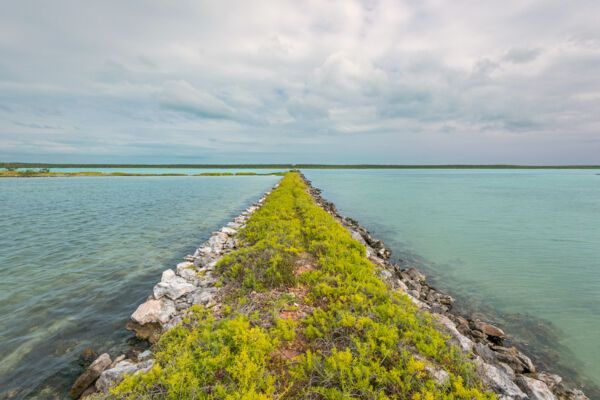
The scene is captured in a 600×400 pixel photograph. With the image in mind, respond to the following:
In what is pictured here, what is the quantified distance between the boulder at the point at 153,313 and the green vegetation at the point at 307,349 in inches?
41.0

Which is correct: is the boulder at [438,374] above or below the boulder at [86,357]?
above

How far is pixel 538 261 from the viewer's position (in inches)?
488

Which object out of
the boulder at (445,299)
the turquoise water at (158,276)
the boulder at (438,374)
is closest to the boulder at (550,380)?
the turquoise water at (158,276)

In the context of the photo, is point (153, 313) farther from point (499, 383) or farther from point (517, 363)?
point (517, 363)

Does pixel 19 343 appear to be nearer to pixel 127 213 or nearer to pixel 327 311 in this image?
pixel 327 311

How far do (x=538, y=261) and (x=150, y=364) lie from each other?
17371mm

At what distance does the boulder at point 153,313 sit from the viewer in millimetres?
6371

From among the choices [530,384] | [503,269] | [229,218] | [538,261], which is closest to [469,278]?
[503,269]

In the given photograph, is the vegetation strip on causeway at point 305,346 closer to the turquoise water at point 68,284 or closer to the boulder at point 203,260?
the turquoise water at point 68,284

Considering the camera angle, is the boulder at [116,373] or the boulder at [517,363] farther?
the boulder at [517,363]

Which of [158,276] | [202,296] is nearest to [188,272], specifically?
[158,276]

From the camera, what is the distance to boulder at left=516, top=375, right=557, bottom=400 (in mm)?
4207

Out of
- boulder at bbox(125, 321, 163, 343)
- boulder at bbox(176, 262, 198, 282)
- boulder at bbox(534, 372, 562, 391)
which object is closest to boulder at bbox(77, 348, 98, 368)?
boulder at bbox(125, 321, 163, 343)

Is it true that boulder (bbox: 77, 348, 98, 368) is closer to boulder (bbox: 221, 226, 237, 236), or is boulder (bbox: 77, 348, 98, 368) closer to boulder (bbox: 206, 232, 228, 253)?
boulder (bbox: 206, 232, 228, 253)
